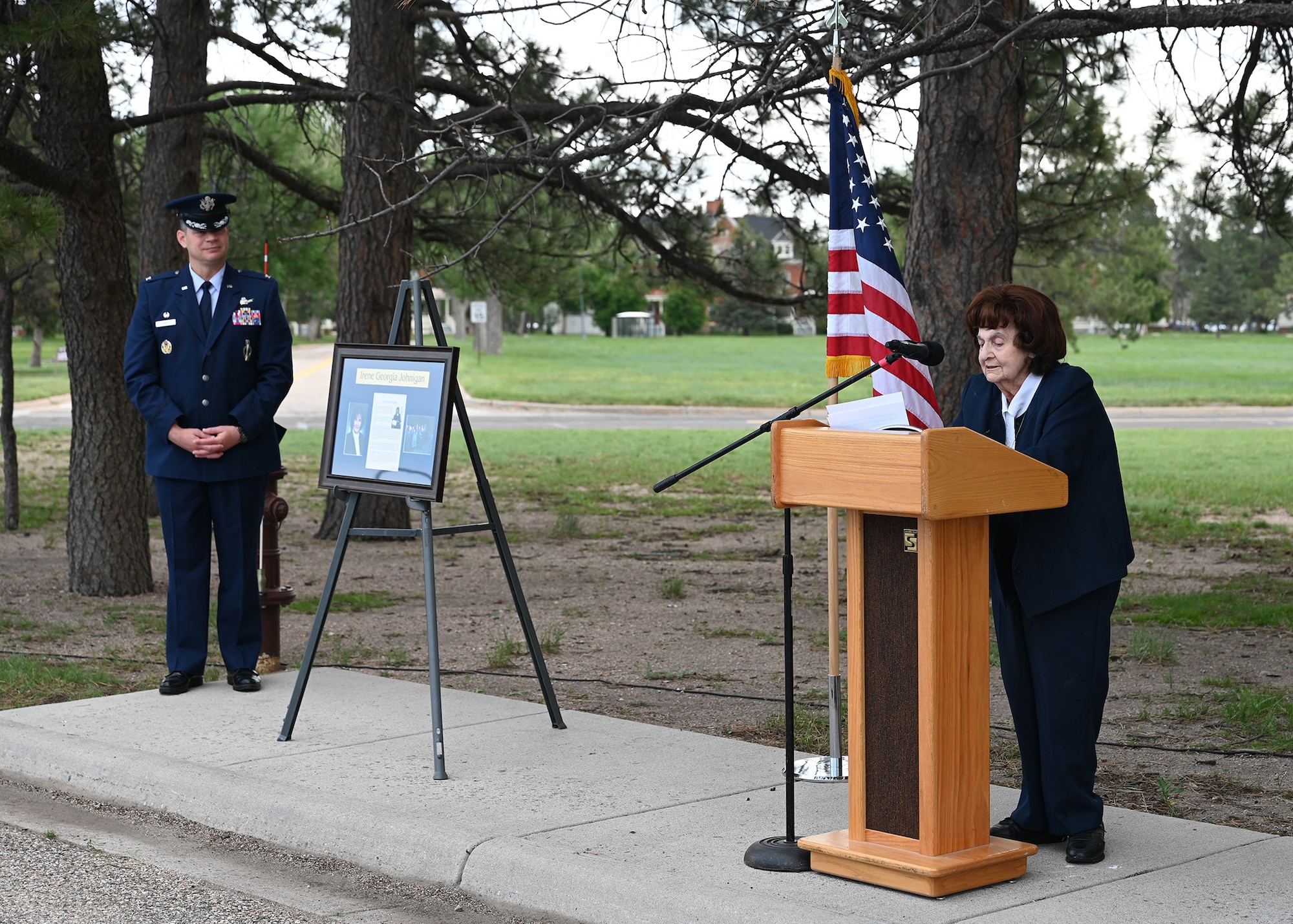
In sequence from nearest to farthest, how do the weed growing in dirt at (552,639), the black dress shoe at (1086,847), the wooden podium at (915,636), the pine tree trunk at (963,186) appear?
the wooden podium at (915,636) → the black dress shoe at (1086,847) → the weed growing in dirt at (552,639) → the pine tree trunk at (963,186)

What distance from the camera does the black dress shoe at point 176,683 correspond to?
7188 millimetres

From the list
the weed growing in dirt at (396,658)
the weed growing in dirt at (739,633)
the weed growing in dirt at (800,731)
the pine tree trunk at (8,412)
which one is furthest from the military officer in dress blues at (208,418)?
the pine tree trunk at (8,412)

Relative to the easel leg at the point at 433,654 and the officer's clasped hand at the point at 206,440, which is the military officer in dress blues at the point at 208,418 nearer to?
the officer's clasped hand at the point at 206,440

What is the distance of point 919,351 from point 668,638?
4813mm

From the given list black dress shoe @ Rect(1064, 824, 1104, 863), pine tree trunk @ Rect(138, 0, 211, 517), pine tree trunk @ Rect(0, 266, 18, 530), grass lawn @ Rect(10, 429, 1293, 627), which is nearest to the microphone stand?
black dress shoe @ Rect(1064, 824, 1104, 863)

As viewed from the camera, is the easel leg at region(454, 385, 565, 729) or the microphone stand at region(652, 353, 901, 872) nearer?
the microphone stand at region(652, 353, 901, 872)

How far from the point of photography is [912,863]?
4.32 m

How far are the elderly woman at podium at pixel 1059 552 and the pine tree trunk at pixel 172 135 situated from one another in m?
9.87

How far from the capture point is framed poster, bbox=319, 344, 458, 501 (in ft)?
19.8

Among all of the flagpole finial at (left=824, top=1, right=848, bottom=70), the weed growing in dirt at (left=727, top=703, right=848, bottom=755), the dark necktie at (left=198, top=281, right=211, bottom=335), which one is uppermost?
the flagpole finial at (left=824, top=1, right=848, bottom=70)

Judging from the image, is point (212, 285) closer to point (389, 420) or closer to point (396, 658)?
point (389, 420)

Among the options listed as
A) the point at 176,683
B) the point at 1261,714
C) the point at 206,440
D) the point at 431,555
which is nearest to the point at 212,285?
the point at 206,440

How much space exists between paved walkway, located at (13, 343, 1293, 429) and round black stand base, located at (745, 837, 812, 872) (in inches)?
874

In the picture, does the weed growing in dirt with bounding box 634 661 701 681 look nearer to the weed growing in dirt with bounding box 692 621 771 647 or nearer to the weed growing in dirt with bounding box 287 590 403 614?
the weed growing in dirt with bounding box 692 621 771 647
